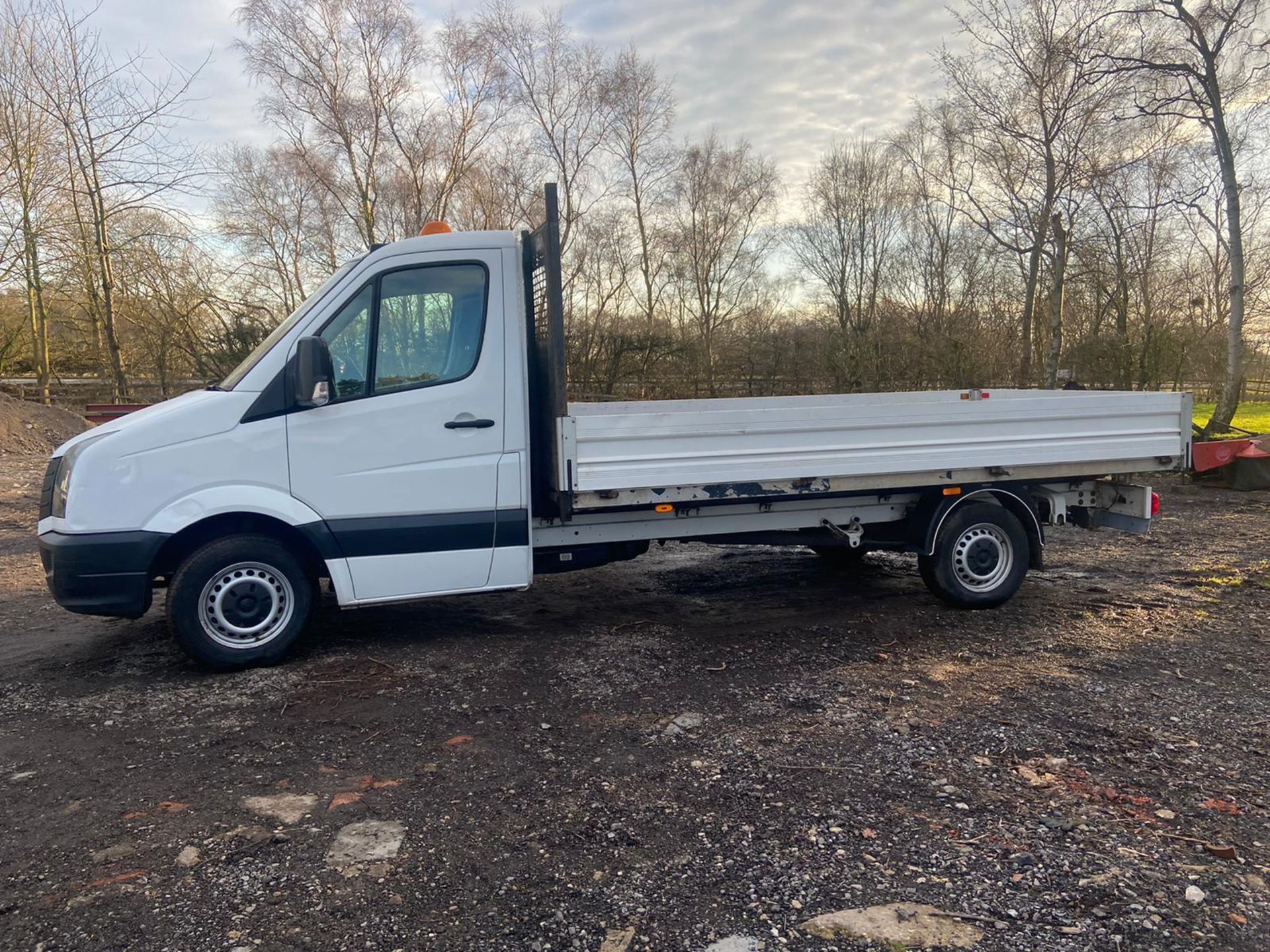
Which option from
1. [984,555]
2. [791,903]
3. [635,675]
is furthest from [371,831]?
[984,555]

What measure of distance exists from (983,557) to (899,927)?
4.16 m

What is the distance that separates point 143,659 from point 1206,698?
6.50 m

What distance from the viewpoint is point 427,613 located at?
637cm

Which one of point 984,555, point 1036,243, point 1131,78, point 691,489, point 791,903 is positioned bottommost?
point 791,903

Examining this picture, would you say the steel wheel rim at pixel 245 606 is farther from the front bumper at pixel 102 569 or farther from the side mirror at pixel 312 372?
the side mirror at pixel 312 372

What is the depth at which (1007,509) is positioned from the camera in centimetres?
625

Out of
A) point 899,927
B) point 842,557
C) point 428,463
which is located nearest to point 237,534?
point 428,463

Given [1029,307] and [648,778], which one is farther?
[1029,307]

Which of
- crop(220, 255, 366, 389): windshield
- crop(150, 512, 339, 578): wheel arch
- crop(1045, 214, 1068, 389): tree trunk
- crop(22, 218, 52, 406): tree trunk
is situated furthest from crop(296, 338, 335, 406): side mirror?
crop(1045, 214, 1068, 389): tree trunk

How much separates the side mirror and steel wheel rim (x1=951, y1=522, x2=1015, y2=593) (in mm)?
4694

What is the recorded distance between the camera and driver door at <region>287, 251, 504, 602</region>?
16.3 ft

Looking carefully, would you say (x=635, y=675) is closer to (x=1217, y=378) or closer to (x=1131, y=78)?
(x=1131, y=78)

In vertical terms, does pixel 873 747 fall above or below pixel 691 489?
below

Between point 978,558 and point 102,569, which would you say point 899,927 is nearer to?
point 978,558
